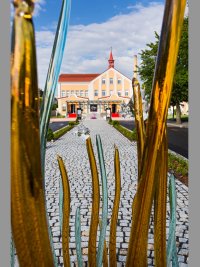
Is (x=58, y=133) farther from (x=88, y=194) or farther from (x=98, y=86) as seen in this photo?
(x=98, y=86)

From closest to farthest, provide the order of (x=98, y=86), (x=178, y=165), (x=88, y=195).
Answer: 1. (x=98, y=86)
2. (x=88, y=195)
3. (x=178, y=165)

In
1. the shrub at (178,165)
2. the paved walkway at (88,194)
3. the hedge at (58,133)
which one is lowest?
the paved walkway at (88,194)

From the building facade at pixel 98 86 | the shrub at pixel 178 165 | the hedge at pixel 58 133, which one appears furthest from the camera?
the hedge at pixel 58 133

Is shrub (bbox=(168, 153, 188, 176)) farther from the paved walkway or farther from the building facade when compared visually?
the building facade

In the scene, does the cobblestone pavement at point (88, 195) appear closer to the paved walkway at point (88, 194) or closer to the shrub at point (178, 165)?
the paved walkway at point (88, 194)

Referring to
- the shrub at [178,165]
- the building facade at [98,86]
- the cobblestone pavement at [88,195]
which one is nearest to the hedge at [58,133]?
the cobblestone pavement at [88,195]

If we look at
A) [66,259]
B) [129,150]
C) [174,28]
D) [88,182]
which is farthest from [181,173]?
[174,28]

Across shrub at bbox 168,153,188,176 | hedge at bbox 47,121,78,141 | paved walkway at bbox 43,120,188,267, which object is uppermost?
hedge at bbox 47,121,78,141

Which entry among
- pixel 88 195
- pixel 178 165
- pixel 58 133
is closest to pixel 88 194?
pixel 88 195

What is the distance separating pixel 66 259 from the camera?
1888 millimetres

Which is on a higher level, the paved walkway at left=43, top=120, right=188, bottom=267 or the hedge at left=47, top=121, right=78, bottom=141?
the hedge at left=47, top=121, right=78, bottom=141

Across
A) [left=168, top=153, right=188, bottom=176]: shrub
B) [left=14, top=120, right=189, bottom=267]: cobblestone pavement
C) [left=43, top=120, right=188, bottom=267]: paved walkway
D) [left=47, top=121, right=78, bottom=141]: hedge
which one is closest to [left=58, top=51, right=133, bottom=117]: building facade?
[left=14, top=120, right=189, bottom=267]: cobblestone pavement

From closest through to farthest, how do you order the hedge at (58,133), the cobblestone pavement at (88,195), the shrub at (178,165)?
1. the cobblestone pavement at (88,195)
2. the shrub at (178,165)
3. the hedge at (58,133)

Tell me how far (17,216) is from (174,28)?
3.13 ft
